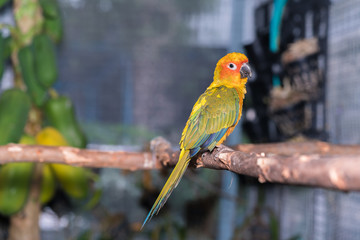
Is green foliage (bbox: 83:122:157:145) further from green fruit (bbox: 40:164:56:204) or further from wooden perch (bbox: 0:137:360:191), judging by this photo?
wooden perch (bbox: 0:137:360:191)

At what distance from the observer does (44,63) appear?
4.54ft

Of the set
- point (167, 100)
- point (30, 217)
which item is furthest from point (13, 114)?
point (167, 100)

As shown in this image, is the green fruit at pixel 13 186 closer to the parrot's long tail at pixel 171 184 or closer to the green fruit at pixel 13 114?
the green fruit at pixel 13 114

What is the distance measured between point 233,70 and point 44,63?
0.81m

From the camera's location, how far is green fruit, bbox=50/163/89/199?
55.7 inches

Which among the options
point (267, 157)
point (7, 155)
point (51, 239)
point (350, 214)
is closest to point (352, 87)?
point (350, 214)

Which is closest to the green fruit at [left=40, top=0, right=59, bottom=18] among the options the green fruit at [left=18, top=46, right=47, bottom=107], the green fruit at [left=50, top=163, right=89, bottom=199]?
the green fruit at [left=18, top=46, right=47, bottom=107]

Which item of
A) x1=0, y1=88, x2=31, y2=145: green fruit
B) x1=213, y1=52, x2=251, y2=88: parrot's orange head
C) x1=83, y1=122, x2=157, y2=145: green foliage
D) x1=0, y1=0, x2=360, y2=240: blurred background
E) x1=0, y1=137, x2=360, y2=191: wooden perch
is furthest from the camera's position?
x1=83, y1=122, x2=157, y2=145: green foliage

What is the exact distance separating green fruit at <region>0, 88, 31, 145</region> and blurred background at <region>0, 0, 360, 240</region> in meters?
0.55

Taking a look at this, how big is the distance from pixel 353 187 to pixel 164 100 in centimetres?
174

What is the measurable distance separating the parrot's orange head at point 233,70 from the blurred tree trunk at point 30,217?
0.89 meters

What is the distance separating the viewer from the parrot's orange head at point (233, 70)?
89cm

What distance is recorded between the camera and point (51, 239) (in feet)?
6.29

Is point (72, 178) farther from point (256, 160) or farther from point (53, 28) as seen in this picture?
point (256, 160)
